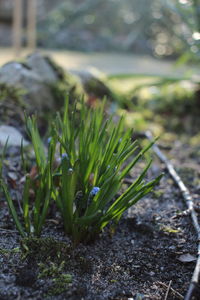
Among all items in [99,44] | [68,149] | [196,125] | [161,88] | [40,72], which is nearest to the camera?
[68,149]

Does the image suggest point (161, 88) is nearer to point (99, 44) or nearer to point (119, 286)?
point (119, 286)

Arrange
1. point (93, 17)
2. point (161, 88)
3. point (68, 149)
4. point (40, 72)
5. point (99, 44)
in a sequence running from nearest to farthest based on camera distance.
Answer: point (68, 149) < point (40, 72) < point (161, 88) < point (99, 44) < point (93, 17)

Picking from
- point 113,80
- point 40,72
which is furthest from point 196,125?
point 40,72

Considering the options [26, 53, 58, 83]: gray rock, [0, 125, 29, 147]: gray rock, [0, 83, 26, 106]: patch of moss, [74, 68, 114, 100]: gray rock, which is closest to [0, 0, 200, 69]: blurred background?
[74, 68, 114, 100]: gray rock

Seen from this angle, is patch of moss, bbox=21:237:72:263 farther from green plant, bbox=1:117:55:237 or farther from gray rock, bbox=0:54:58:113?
gray rock, bbox=0:54:58:113

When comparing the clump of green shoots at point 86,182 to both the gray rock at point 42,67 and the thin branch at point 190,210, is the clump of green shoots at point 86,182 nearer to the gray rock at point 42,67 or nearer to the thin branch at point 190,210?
the thin branch at point 190,210

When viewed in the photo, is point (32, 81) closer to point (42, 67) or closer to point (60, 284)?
point (42, 67)

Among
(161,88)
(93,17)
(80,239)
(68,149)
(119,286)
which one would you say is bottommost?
(119,286)
